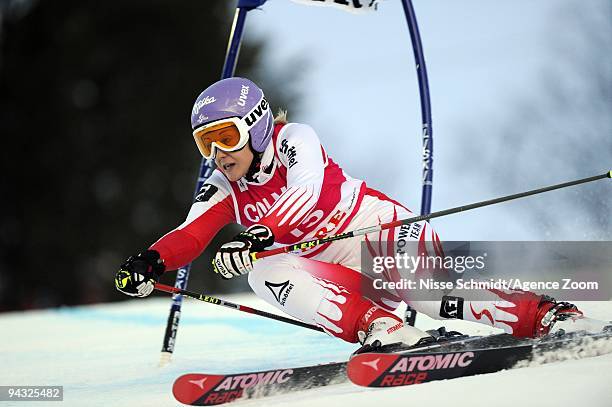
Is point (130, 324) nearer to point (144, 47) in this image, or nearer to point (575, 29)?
point (575, 29)

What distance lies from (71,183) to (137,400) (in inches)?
595

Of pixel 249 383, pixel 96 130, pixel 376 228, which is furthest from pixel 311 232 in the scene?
pixel 96 130

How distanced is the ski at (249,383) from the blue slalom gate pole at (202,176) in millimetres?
1095

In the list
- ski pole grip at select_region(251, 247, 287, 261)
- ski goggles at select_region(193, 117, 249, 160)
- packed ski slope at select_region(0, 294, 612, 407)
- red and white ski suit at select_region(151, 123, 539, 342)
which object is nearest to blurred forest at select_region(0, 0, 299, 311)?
packed ski slope at select_region(0, 294, 612, 407)

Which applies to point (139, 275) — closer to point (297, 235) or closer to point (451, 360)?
point (297, 235)

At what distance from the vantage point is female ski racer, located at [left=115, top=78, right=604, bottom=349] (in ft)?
10.7

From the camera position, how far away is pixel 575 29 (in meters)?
14.2

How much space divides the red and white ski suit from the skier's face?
0.09 m

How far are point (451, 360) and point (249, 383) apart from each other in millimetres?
704

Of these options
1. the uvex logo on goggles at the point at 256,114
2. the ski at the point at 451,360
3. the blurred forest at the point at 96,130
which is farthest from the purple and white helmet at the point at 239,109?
the blurred forest at the point at 96,130

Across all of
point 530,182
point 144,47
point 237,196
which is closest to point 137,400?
point 237,196

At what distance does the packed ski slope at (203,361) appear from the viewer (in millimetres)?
2664

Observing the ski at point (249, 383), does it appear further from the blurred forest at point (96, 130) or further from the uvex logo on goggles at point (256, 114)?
the blurred forest at point (96, 130)

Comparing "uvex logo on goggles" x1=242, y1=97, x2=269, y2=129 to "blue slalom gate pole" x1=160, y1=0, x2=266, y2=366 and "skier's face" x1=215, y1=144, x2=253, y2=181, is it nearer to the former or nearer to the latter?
"skier's face" x1=215, y1=144, x2=253, y2=181
